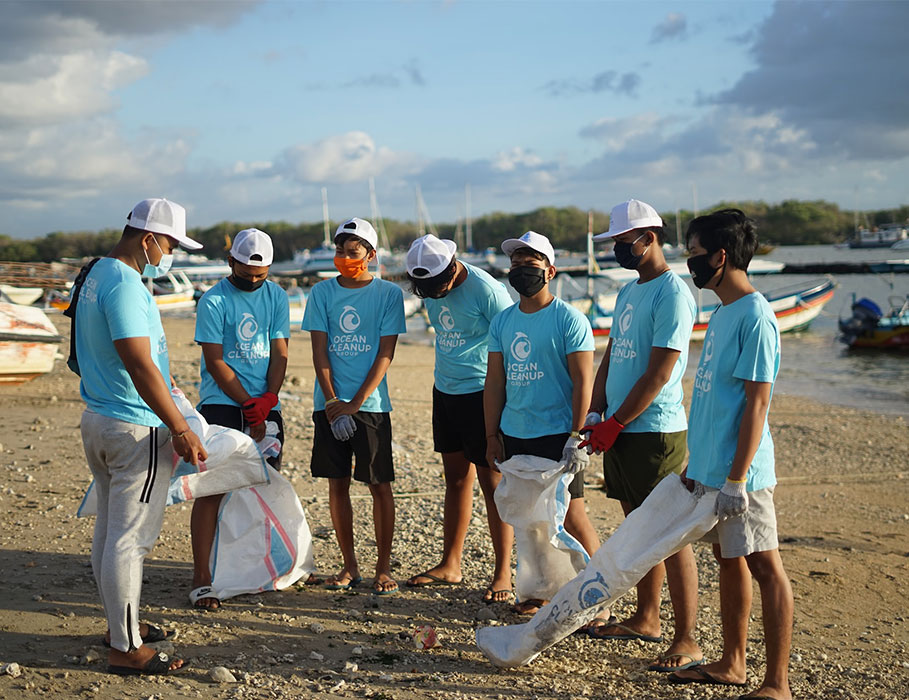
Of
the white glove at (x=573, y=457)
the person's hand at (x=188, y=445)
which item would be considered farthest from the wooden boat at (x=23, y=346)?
the white glove at (x=573, y=457)

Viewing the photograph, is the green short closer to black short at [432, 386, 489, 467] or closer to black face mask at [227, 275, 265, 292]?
black short at [432, 386, 489, 467]

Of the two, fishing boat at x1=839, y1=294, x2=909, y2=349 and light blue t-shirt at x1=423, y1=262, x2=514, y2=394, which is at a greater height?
light blue t-shirt at x1=423, y1=262, x2=514, y2=394

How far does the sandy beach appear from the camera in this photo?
3.90 m

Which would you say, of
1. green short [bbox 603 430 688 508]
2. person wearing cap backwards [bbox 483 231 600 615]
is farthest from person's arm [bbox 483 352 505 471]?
green short [bbox 603 430 688 508]

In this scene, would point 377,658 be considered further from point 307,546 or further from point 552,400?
point 552,400

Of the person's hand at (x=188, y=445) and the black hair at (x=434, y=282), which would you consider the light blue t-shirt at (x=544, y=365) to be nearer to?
the black hair at (x=434, y=282)

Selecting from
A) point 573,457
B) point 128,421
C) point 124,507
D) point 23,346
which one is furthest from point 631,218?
point 23,346

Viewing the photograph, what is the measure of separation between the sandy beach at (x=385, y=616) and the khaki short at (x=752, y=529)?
742 mm

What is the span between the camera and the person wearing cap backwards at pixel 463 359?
200 inches

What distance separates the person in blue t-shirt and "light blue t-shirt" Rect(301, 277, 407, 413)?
201 cm

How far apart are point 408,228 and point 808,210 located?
50.2m

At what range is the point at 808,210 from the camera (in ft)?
334

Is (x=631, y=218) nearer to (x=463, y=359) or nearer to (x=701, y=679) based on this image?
(x=463, y=359)

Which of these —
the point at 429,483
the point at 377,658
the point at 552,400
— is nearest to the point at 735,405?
the point at 552,400
